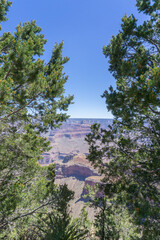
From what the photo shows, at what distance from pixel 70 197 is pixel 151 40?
10595 mm

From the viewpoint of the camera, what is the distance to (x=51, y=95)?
5754 millimetres

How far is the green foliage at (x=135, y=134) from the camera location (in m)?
4.09

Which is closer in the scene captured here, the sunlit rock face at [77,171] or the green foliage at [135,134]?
the green foliage at [135,134]

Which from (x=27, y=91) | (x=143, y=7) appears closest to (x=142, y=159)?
(x=27, y=91)

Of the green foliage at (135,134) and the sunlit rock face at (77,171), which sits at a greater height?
the sunlit rock face at (77,171)

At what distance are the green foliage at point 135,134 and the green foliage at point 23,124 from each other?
290 cm

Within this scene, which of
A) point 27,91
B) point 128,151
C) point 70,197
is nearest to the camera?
point 27,91

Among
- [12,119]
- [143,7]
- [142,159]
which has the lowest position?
[142,159]

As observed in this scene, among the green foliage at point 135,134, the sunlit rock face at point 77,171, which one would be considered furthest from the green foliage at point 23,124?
the sunlit rock face at point 77,171

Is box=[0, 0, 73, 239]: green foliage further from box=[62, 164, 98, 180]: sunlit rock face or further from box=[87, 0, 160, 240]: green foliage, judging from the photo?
box=[62, 164, 98, 180]: sunlit rock face

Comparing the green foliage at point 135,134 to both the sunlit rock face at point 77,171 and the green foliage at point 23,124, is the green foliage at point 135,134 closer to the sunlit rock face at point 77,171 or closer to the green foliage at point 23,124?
the green foliage at point 23,124

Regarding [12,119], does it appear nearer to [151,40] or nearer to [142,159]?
[142,159]

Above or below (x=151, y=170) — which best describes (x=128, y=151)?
above

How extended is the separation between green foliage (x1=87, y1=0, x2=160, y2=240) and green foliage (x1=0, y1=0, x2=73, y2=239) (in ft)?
9.51
